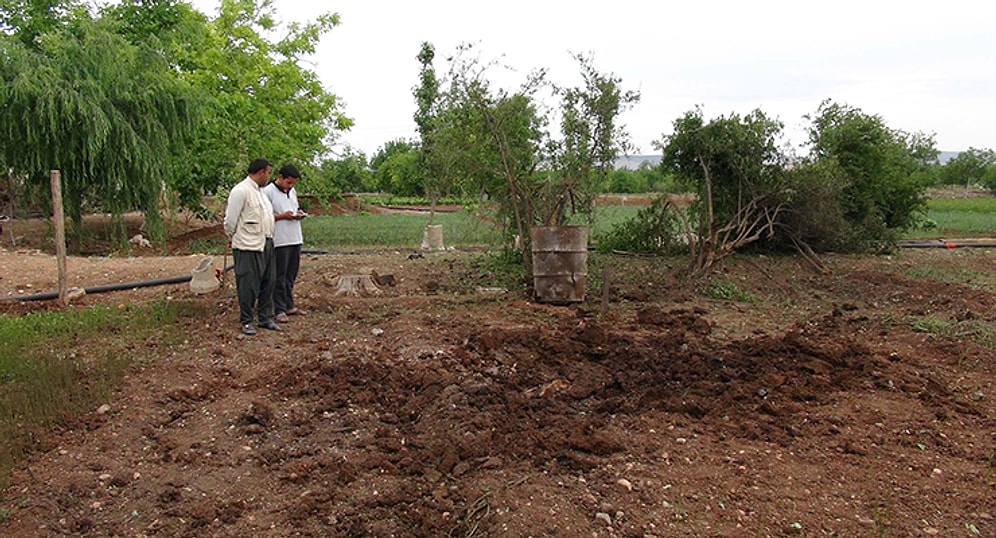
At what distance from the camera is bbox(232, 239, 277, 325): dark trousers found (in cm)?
601

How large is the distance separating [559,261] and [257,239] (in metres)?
3.16

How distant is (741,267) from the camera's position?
10.3 m

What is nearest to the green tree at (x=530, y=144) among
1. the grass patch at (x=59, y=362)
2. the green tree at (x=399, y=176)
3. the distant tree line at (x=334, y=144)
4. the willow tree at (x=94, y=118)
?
the distant tree line at (x=334, y=144)

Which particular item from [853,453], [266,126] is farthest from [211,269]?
[266,126]

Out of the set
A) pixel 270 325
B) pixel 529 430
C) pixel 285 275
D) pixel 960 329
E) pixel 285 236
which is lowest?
pixel 529 430

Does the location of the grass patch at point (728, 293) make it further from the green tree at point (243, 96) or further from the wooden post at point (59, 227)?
the green tree at point (243, 96)

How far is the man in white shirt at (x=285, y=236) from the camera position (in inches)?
251

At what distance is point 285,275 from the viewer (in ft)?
21.9

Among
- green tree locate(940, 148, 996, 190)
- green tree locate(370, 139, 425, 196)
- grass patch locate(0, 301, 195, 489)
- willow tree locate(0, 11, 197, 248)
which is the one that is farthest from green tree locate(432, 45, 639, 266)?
green tree locate(940, 148, 996, 190)

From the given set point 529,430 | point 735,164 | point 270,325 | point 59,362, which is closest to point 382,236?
point 735,164

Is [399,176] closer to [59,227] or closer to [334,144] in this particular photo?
[334,144]

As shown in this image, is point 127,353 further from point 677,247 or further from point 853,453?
point 677,247

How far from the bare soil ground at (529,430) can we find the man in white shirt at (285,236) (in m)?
0.44

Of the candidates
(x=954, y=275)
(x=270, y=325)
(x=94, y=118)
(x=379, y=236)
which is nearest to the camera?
(x=270, y=325)
